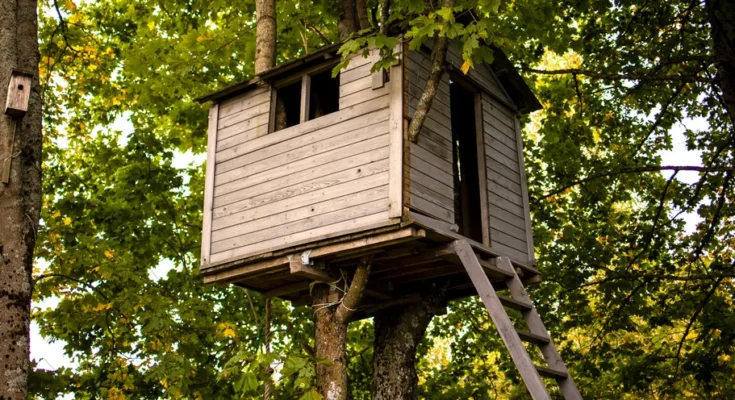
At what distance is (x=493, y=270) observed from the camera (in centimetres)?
864

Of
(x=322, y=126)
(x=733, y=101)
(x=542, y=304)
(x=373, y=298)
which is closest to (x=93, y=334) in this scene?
(x=373, y=298)

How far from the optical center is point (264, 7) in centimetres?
1054

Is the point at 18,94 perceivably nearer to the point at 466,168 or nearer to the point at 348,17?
the point at 348,17

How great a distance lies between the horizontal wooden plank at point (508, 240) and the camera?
29.5 ft

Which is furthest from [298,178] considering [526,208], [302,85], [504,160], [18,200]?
[18,200]

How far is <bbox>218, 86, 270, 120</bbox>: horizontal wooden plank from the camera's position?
31.4 feet

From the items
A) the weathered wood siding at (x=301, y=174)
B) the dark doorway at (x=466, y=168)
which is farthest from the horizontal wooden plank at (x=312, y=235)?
the dark doorway at (x=466, y=168)

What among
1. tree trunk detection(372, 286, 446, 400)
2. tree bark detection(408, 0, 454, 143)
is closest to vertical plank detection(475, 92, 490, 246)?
tree trunk detection(372, 286, 446, 400)

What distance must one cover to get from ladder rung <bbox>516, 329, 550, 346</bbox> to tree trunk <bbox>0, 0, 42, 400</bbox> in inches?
176

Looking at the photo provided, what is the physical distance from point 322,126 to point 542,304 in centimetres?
592

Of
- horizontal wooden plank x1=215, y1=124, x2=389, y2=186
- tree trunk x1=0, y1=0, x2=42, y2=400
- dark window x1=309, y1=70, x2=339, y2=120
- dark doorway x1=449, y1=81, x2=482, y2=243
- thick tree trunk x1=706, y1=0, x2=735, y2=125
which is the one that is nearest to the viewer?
tree trunk x1=0, y1=0, x2=42, y2=400

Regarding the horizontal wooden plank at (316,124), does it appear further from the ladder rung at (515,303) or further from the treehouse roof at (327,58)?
the ladder rung at (515,303)

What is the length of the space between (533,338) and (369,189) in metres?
2.22

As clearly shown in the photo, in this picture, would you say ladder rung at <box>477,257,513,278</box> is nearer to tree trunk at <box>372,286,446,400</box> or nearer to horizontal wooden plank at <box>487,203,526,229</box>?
horizontal wooden plank at <box>487,203,526,229</box>
